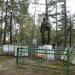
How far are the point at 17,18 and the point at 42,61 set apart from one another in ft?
75.8

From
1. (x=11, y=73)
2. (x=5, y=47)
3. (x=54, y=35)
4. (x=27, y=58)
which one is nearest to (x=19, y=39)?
(x=54, y=35)

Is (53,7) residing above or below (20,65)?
above

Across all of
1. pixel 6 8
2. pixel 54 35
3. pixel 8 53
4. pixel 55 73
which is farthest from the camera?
pixel 54 35

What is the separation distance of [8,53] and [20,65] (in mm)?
8901

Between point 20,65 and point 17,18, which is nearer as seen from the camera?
point 20,65

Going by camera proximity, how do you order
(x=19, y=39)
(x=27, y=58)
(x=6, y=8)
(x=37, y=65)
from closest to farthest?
(x=37, y=65)
(x=27, y=58)
(x=6, y=8)
(x=19, y=39)

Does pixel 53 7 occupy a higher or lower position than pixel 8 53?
higher

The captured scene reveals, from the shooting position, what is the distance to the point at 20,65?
13.4 meters

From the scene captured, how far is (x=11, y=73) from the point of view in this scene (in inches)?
420

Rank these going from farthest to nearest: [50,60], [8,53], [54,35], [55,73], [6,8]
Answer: [54,35] → [6,8] → [8,53] → [50,60] → [55,73]

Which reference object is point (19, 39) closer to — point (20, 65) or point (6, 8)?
point (6, 8)

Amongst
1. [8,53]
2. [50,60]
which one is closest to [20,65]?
[50,60]

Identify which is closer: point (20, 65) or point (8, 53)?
point (20, 65)

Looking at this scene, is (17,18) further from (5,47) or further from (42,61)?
(42,61)
